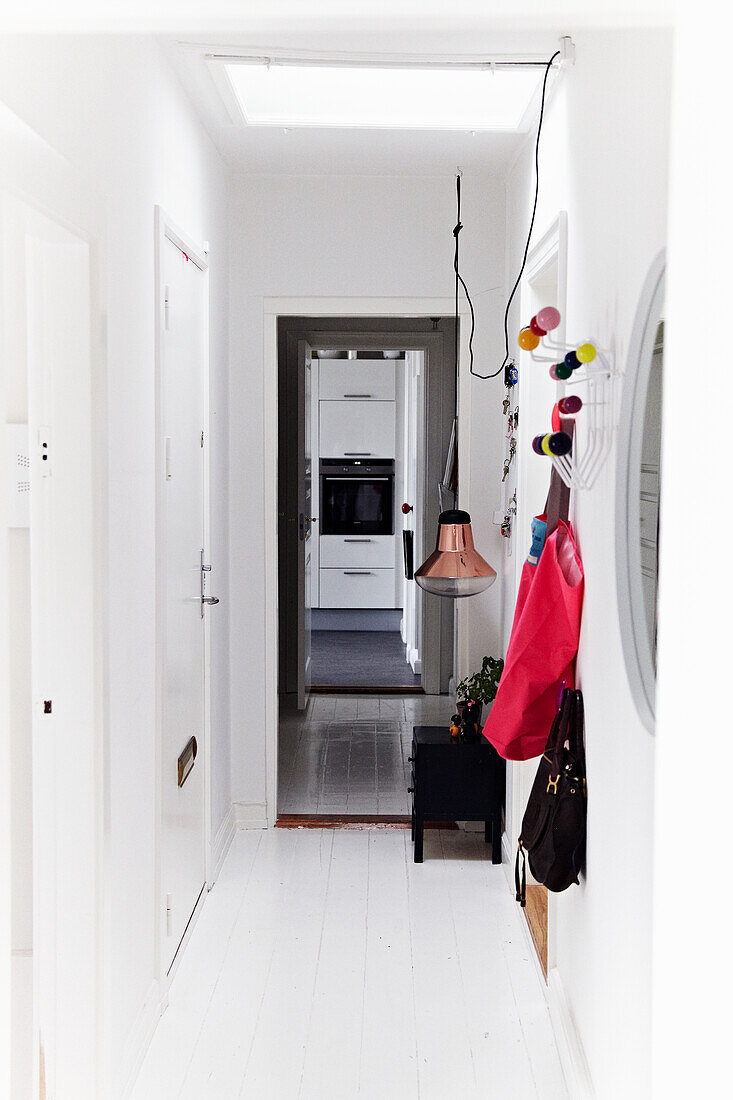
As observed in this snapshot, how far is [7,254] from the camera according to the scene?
220 cm

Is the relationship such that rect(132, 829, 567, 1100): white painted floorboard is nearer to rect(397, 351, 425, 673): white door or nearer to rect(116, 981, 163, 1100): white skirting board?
rect(116, 981, 163, 1100): white skirting board

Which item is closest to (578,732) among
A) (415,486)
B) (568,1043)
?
(568,1043)

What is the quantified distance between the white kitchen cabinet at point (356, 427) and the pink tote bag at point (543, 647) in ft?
20.3

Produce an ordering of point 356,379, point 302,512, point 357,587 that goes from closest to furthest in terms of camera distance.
Answer: point 302,512 < point 356,379 < point 357,587

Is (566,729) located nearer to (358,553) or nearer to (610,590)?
(610,590)

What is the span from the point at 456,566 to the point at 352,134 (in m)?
1.52

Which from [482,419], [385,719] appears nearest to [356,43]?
[482,419]

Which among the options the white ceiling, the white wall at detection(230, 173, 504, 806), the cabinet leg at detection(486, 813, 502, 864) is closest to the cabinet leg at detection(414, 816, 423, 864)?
the cabinet leg at detection(486, 813, 502, 864)

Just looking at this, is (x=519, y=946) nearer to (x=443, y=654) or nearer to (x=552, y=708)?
(x=552, y=708)

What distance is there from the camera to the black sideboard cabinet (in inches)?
146

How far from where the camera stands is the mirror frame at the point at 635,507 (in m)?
1.69

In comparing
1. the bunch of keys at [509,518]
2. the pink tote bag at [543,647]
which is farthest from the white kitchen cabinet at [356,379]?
the pink tote bag at [543,647]

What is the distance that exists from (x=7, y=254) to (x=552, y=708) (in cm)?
166

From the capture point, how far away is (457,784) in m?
3.73
